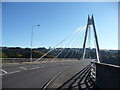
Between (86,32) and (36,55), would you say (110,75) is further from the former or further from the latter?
(36,55)

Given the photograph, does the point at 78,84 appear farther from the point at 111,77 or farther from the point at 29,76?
the point at 29,76

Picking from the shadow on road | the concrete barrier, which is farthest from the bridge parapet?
the shadow on road

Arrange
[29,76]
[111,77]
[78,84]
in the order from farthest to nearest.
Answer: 1. [29,76]
2. [78,84]
3. [111,77]

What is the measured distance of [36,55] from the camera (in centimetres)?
8531

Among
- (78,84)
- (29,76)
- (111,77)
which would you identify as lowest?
(29,76)

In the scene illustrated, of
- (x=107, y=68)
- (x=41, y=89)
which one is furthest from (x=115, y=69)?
(x=41, y=89)

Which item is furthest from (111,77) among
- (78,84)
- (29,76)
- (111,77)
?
(29,76)

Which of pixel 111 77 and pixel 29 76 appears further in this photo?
pixel 29 76

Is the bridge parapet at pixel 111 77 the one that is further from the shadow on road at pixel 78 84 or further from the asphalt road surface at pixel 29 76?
the asphalt road surface at pixel 29 76

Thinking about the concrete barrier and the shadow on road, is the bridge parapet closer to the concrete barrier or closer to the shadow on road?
the concrete barrier

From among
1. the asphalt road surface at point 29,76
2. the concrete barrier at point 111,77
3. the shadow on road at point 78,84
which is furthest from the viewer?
the asphalt road surface at point 29,76

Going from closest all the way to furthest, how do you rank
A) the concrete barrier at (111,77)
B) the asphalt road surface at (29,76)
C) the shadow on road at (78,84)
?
the concrete barrier at (111,77) < the shadow on road at (78,84) < the asphalt road surface at (29,76)

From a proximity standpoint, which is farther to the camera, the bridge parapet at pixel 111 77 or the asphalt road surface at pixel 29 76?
the asphalt road surface at pixel 29 76

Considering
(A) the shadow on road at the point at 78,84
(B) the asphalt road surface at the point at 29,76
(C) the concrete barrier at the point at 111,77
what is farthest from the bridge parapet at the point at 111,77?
(B) the asphalt road surface at the point at 29,76
